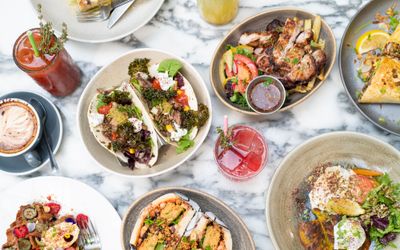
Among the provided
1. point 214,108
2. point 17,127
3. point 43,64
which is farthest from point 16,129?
point 214,108

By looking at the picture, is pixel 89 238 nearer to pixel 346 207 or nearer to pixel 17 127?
pixel 17 127

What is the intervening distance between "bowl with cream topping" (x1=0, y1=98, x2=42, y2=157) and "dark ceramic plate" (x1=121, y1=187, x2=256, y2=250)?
23.9 inches

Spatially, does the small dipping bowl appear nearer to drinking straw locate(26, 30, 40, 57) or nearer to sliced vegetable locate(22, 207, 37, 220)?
drinking straw locate(26, 30, 40, 57)

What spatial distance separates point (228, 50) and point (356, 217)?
3.54ft

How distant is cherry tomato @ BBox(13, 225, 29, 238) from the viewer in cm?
257

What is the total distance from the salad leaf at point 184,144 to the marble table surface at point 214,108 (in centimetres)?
14

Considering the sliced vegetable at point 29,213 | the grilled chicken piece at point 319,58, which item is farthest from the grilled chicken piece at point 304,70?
the sliced vegetable at point 29,213

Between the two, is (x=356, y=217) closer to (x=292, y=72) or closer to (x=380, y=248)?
(x=380, y=248)

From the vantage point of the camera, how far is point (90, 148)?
8.47 ft

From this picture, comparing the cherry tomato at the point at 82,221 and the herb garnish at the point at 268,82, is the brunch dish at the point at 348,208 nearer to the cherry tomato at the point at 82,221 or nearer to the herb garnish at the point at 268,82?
the herb garnish at the point at 268,82

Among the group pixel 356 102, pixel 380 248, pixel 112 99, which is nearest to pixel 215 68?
pixel 112 99

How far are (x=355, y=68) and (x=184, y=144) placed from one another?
39.3 inches

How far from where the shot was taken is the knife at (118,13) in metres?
2.70

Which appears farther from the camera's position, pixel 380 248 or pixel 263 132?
pixel 263 132
